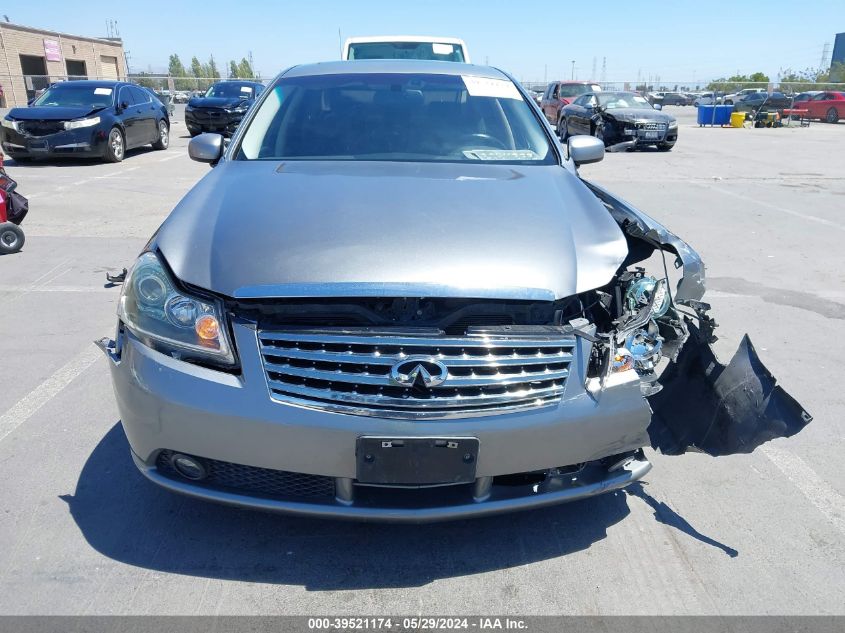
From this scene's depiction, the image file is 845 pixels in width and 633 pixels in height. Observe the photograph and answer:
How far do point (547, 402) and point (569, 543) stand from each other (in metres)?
0.70

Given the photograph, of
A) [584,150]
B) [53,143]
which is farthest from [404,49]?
[584,150]

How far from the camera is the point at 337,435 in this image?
2.14 m

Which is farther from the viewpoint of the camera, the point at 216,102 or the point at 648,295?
the point at 216,102

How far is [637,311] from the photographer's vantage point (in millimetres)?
2691

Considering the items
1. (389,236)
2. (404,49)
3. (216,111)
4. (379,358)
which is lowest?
(379,358)

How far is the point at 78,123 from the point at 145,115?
2.50m

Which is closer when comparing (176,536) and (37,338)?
(176,536)

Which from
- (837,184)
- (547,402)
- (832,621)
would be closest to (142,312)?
(547,402)

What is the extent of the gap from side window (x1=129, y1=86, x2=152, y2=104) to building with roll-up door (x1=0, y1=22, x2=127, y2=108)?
20.3 meters

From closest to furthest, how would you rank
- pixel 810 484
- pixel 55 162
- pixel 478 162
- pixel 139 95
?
pixel 810 484 → pixel 478 162 → pixel 55 162 → pixel 139 95

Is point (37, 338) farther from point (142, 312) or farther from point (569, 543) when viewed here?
point (569, 543)

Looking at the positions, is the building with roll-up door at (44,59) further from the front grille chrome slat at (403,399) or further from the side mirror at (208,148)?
the front grille chrome slat at (403,399)

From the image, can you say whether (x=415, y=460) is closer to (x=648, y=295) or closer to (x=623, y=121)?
(x=648, y=295)

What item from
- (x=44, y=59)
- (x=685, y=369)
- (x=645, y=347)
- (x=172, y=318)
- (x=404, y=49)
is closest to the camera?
(x=172, y=318)
